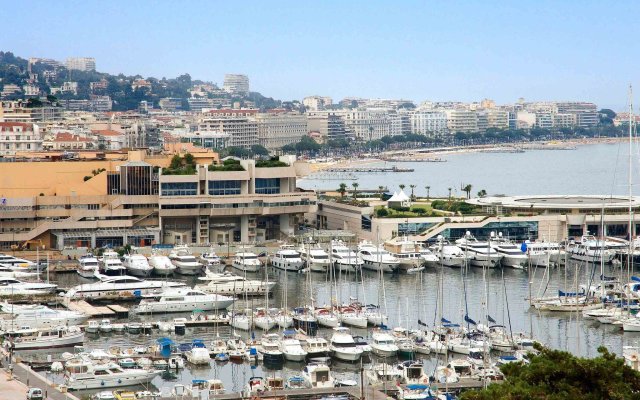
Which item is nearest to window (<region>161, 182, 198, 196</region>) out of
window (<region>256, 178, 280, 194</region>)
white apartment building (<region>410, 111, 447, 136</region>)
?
window (<region>256, 178, 280, 194</region>)

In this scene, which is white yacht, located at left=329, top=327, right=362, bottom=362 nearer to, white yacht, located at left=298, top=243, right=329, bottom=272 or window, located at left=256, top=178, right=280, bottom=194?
white yacht, located at left=298, top=243, right=329, bottom=272

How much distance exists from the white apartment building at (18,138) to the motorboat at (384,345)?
31503mm

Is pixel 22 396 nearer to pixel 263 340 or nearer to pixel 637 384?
pixel 263 340

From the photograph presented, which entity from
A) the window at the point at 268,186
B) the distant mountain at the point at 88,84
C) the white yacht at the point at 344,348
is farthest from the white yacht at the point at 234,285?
the distant mountain at the point at 88,84

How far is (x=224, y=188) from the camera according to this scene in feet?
135

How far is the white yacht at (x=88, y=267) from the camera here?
36.4 m

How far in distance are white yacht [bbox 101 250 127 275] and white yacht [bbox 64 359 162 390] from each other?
1296 cm

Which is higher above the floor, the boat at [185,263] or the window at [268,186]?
the window at [268,186]

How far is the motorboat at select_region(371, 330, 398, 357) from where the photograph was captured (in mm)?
25453

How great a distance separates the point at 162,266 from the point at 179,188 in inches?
155

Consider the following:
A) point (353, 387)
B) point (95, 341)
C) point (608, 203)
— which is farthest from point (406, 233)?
point (353, 387)

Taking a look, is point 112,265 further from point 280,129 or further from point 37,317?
point 280,129

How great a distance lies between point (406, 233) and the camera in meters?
41.8

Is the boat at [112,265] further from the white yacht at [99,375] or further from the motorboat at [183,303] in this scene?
the white yacht at [99,375]
